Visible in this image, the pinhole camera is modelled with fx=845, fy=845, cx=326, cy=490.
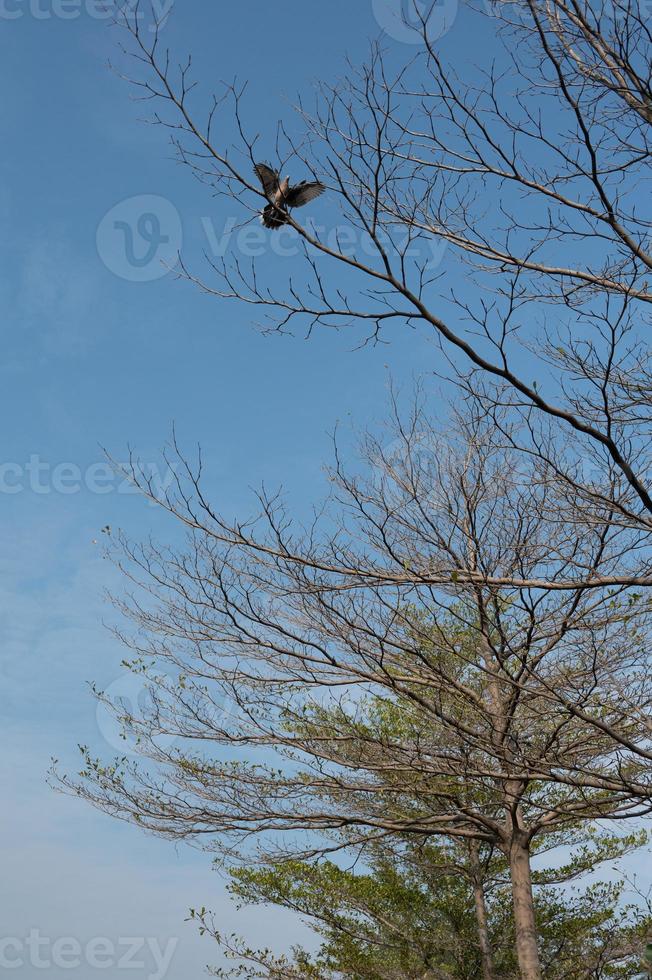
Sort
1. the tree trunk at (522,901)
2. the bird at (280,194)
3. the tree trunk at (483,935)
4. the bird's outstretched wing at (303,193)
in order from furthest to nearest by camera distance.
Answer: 1. the tree trunk at (483,935)
2. the tree trunk at (522,901)
3. the bird's outstretched wing at (303,193)
4. the bird at (280,194)

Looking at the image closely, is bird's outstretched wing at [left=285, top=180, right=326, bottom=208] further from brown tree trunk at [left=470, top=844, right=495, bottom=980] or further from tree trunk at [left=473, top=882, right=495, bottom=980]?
tree trunk at [left=473, top=882, right=495, bottom=980]

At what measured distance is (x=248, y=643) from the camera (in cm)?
645

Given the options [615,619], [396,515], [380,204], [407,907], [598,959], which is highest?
[380,204]

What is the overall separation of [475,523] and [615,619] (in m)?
1.18

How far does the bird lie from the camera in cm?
380

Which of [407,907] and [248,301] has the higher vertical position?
[248,301]

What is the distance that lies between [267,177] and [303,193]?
0.82 ft

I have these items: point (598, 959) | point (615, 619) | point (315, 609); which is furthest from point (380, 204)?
point (598, 959)

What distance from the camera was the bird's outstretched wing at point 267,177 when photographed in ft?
13.0

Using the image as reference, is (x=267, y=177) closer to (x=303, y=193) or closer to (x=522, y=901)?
(x=303, y=193)

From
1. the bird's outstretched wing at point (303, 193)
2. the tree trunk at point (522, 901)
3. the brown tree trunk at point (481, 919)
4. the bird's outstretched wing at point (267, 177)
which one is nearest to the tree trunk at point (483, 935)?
the brown tree trunk at point (481, 919)

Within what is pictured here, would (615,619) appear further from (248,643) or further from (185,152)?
(185,152)

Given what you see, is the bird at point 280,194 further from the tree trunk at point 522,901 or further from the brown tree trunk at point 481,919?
the brown tree trunk at point 481,919


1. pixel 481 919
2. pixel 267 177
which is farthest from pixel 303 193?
pixel 481 919
